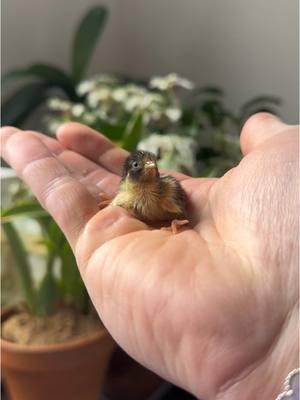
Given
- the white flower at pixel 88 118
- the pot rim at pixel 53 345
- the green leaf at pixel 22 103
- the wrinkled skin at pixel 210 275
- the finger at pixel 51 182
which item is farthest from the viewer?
the green leaf at pixel 22 103

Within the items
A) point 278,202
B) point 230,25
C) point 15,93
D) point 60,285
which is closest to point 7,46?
point 15,93

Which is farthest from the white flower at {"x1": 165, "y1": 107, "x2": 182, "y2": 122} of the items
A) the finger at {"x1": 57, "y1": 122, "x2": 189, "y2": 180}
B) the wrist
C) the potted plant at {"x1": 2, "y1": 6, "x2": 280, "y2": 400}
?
the wrist

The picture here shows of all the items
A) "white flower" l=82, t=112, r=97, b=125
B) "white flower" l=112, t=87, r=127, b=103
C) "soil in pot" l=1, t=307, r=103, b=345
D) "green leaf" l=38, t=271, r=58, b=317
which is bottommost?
"soil in pot" l=1, t=307, r=103, b=345

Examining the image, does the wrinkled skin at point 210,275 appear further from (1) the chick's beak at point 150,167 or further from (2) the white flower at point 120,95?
(2) the white flower at point 120,95

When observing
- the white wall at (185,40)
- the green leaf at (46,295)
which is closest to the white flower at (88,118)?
the green leaf at (46,295)

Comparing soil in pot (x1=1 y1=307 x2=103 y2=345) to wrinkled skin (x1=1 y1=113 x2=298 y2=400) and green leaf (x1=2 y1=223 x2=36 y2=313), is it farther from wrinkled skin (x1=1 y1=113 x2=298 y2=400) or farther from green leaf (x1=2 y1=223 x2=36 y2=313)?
wrinkled skin (x1=1 y1=113 x2=298 y2=400)
